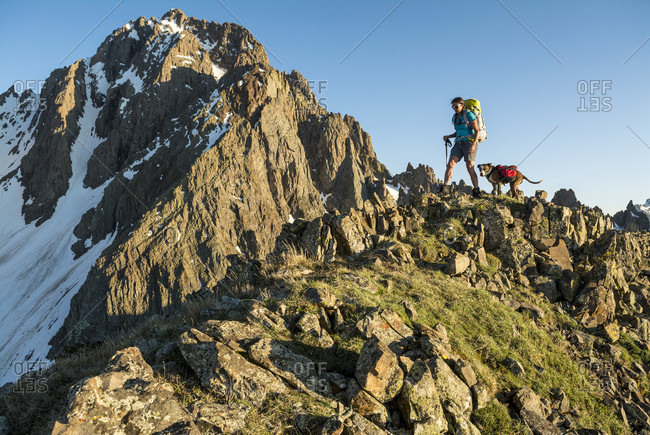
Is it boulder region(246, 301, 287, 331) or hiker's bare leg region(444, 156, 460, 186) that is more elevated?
hiker's bare leg region(444, 156, 460, 186)

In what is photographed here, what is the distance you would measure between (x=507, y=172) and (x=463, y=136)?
625 centimetres

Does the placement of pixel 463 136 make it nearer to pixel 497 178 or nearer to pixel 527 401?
pixel 497 178

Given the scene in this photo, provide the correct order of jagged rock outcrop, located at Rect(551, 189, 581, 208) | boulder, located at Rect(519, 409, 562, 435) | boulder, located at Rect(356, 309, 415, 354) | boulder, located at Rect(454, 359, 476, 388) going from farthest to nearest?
jagged rock outcrop, located at Rect(551, 189, 581, 208) → boulder, located at Rect(356, 309, 415, 354) → boulder, located at Rect(454, 359, 476, 388) → boulder, located at Rect(519, 409, 562, 435)

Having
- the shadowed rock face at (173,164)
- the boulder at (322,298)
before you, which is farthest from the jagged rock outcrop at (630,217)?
the boulder at (322,298)

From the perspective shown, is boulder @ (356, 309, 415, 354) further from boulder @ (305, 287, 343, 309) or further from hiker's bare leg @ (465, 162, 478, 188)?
hiker's bare leg @ (465, 162, 478, 188)

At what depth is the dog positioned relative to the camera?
1880 cm

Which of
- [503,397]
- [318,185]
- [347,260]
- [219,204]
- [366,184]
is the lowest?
[503,397]

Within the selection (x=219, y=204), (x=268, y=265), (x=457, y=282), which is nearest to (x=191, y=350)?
(x=268, y=265)

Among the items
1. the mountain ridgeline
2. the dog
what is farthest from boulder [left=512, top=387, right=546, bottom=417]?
the mountain ridgeline

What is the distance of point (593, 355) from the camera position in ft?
32.3

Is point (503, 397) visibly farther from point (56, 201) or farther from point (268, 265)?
point (56, 201)

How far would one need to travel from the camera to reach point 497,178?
19125mm

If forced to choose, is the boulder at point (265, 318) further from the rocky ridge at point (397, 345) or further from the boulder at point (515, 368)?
the boulder at point (515, 368)

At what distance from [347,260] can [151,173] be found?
132 m
